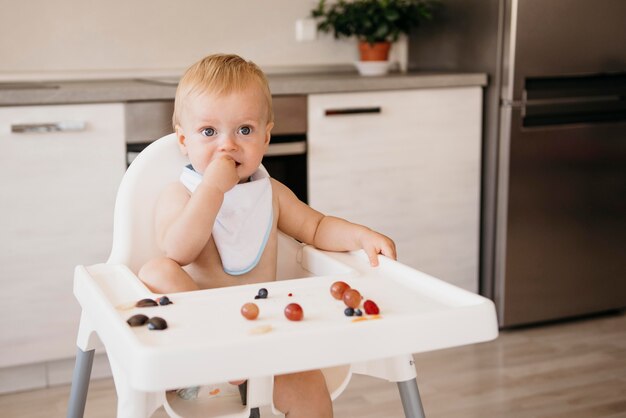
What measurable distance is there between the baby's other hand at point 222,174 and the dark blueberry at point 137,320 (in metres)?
0.32

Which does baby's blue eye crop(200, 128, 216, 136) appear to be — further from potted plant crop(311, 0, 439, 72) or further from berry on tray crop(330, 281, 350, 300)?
potted plant crop(311, 0, 439, 72)

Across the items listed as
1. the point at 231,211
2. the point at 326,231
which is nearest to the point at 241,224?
the point at 231,211

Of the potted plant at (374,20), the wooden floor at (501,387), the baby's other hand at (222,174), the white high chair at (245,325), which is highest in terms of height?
the potted plant at (374,20)

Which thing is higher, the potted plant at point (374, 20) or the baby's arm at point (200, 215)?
the potted plant at point (374, 20)

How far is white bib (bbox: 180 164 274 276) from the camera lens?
1560mm

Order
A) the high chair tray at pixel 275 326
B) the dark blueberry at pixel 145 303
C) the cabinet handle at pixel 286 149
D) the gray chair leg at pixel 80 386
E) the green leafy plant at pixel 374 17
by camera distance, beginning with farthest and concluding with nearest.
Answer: the green leafy plant at pixel 374 17 → the cabinet handle at pixel 286 149 → the gray chair leg at pixel 80 386 → the dark blueberry at pixel 145 303 → the high chair tray at pixel 275 326

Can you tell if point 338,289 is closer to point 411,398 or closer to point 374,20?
point 411,398

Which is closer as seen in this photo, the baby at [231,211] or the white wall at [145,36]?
the baby at [231,211]

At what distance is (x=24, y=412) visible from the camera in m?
2.38

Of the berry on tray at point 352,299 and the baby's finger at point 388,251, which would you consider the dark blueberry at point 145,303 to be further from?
the baby's finger at point 388,251

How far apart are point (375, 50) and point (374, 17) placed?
0.12 m

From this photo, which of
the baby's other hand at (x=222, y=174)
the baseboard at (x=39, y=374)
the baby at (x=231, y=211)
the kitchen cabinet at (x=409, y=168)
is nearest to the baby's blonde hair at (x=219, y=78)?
the baby at (x=231, y=211)

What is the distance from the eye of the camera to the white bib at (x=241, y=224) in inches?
61.4

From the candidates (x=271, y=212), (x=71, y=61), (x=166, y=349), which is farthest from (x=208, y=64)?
(x=71, y=61)
